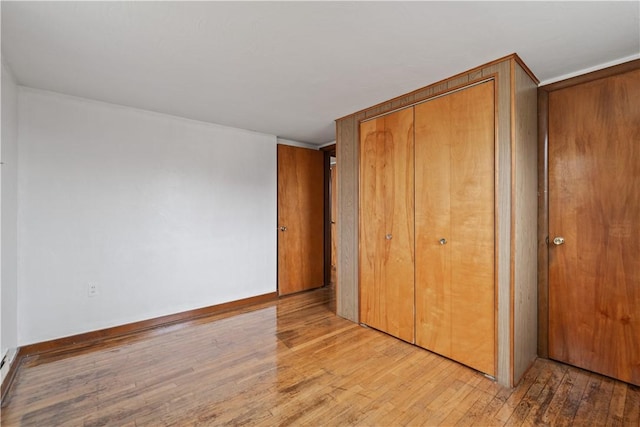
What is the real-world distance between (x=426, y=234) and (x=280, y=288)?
94.9 inches

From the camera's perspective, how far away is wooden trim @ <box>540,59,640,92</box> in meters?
1.93

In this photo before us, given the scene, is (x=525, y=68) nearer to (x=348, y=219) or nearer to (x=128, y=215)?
(x=348, y=219)

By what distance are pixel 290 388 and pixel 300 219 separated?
103 inches

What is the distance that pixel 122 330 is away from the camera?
2809 millimetres

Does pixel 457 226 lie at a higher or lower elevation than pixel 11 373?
higher

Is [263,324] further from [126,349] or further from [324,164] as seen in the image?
[324,164]

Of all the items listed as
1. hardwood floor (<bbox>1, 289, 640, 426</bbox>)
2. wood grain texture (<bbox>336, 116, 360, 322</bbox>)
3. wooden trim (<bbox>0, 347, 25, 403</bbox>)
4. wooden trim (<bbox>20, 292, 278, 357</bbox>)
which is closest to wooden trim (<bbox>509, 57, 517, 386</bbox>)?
hardwood floor (<bbox>1, 289, 640, 426</bbox>)

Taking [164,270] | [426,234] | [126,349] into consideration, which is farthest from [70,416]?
[426,234]

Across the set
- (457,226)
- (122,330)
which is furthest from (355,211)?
(122,330)

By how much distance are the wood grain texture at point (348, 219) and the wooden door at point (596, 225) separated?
1.66m

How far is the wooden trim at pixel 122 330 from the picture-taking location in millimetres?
2436

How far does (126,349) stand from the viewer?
2.51m

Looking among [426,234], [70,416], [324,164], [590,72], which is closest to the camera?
[70,416]

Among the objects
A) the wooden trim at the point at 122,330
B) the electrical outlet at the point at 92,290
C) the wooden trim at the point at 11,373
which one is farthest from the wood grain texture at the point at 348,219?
the wooden trim at the point at 11,373
